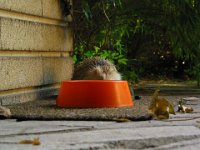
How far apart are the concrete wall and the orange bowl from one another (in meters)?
0.56

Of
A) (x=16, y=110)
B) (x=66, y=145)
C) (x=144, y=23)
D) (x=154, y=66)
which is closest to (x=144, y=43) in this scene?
(x=154, y=66)

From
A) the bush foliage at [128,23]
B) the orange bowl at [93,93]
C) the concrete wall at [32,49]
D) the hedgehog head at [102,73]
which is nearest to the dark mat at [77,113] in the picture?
the orange bowl at [93,93]

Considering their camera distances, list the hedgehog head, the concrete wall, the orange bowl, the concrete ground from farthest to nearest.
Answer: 1. the hedgehog head
2. the concrete wall
3. the orange bowl
4. the concrete ground

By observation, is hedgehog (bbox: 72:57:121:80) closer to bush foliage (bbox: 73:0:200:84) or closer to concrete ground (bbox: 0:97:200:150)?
bush foliage (bbox: 73:0:200:84)

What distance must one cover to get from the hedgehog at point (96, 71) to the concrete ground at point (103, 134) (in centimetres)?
189

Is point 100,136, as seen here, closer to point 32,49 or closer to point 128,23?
point 32,49

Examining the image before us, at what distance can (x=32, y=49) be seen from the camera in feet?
15.6

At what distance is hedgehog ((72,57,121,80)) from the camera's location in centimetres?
508

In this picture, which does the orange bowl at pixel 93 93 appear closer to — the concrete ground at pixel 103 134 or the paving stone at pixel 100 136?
the concrete ground at pixel 103 134

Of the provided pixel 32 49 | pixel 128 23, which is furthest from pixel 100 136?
pixel 128 23

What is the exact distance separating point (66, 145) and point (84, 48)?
4.90m

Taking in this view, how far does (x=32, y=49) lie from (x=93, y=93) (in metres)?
1.18

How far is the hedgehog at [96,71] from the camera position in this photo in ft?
16.7

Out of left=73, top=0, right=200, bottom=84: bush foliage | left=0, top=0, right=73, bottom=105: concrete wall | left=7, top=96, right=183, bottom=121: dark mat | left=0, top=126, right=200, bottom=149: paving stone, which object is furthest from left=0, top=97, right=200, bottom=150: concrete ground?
left=73, top=0, right=200, bottom=84: bush foliage
